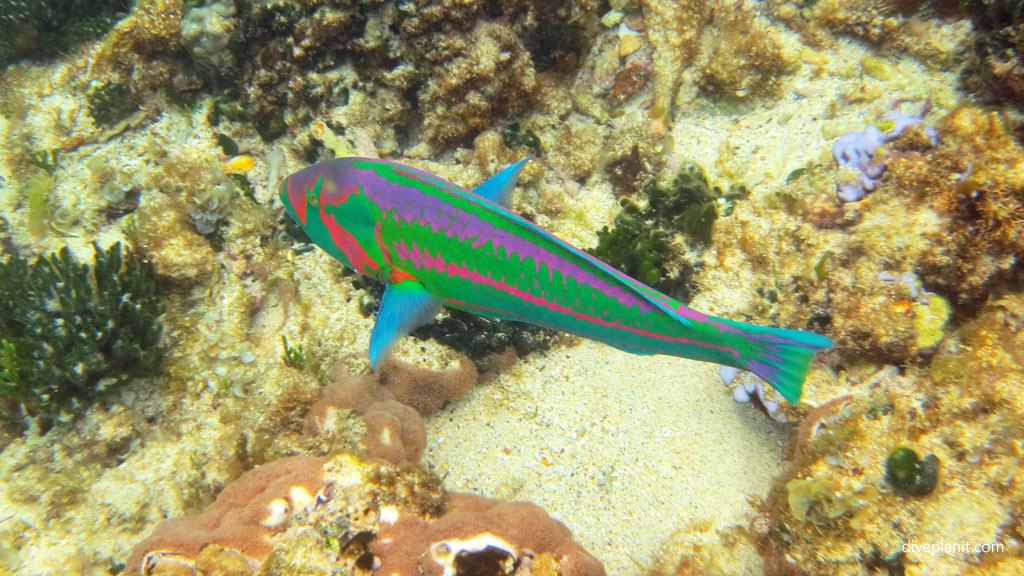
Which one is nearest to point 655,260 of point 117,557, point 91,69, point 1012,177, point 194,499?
point 1012,177

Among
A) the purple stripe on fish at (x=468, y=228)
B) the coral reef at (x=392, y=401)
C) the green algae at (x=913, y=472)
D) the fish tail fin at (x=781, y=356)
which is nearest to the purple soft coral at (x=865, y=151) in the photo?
the green algae at (x=913, y=472)

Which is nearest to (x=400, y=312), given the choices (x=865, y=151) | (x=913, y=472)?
(x=913, y=472)

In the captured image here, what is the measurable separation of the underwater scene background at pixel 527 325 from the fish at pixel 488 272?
117 centimetres

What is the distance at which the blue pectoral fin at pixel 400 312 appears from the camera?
277 cm

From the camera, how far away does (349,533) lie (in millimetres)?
2922

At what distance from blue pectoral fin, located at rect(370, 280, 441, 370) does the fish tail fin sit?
1777mm

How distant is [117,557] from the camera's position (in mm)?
3977

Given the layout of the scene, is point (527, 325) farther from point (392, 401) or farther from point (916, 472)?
point (916, 472)

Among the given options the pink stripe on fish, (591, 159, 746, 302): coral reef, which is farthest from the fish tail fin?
(591, 159, 746, 302): coral reef

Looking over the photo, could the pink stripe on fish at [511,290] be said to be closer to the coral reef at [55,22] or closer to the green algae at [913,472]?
the green algae at [913,472]

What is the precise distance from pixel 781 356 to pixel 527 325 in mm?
2569

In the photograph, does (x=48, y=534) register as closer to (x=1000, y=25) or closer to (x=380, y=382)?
(x=380, y=382)

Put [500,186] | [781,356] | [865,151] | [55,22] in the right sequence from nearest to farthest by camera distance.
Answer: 1. [781,356]
2. [500,186]
3. [865,151]
4. [55,22]

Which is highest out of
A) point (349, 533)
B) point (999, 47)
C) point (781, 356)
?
point (999, 47)
